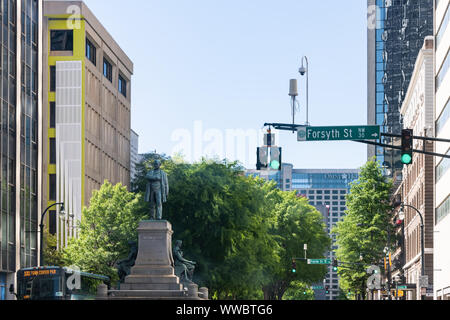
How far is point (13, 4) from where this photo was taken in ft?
233

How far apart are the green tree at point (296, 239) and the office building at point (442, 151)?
3409 centimetres

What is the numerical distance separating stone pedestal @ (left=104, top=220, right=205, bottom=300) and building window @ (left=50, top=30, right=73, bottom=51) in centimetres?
7142

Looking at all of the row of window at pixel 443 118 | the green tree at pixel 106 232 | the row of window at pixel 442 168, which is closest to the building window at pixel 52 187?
the green tree at pixel 106 232

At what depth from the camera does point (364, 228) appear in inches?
3848

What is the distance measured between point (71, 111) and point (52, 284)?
203 ft

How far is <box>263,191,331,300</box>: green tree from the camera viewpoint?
4007 inches

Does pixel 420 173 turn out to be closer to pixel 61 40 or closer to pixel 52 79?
pixel 52 79

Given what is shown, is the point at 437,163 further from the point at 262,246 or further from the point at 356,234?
the point at 356,234

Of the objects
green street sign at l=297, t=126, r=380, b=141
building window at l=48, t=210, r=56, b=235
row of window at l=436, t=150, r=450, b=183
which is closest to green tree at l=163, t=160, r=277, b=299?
row of window at l=436, t=150, r=450, b=183

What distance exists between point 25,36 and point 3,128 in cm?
1134

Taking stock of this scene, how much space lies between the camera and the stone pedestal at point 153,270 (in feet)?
121

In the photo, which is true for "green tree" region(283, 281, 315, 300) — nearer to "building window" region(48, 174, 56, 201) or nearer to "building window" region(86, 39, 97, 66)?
"building window" region(48, 174, 56, 201)

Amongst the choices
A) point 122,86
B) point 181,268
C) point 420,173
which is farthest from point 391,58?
point 181,268
